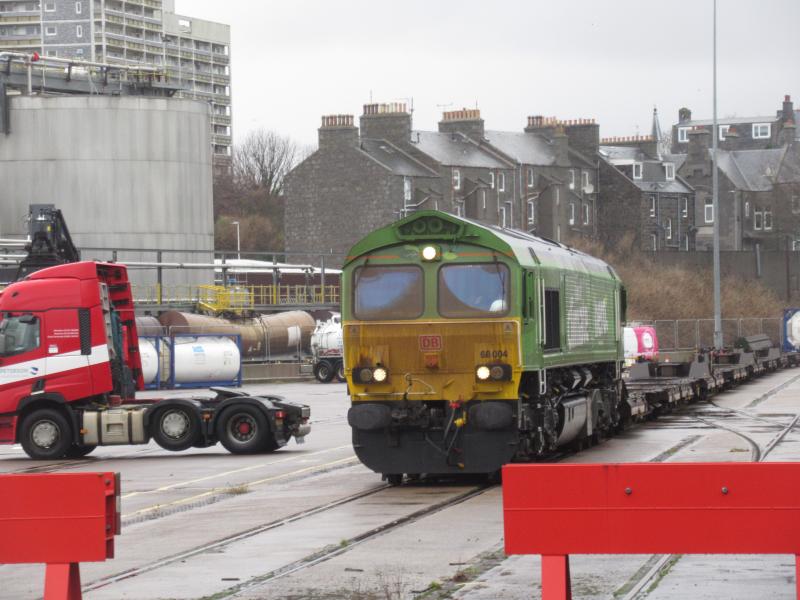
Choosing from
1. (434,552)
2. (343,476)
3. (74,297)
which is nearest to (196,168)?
(74,297)

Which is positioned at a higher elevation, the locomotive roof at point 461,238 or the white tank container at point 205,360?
the locomotive roof at point 461,238

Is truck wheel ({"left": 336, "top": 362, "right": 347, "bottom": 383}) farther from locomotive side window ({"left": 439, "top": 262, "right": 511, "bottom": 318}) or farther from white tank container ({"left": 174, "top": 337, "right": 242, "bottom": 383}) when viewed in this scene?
locomotive side window ({"left": 439, "top": 262, "right": 511, "bottom": 318})

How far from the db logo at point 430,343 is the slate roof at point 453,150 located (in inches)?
3138

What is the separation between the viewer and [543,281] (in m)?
20.0

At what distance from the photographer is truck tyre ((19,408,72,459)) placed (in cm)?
2527

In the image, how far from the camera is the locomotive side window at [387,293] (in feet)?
62.1

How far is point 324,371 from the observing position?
5831 cm

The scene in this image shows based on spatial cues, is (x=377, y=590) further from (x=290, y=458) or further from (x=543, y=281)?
(x=290, y=458)

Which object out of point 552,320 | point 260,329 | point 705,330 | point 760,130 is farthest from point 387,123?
point 552,320

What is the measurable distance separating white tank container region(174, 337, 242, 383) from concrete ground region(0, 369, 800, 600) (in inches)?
1040

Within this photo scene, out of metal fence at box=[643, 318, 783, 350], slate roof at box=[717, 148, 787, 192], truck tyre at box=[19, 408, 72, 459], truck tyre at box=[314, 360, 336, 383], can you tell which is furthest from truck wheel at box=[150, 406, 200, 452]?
slate roof at box=[717, 148, 787, 192]

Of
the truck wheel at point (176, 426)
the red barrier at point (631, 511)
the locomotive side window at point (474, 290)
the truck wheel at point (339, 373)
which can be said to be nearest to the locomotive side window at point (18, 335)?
the truck wheel at point (176, 426)

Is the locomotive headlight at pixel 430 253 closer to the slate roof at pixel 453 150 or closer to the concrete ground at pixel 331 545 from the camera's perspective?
the concrete ground at pixel 331 545

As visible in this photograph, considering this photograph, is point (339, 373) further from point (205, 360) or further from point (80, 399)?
point (80, 399)
